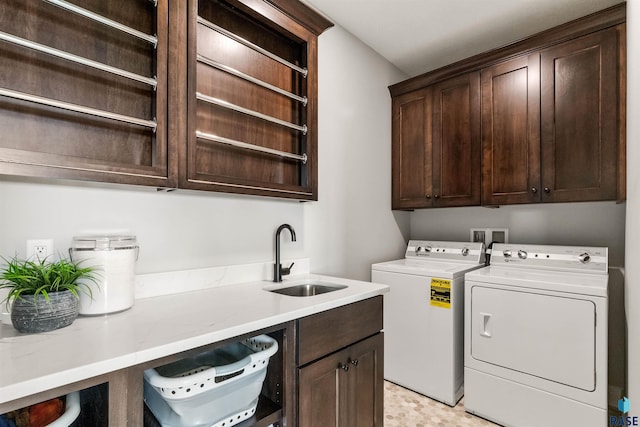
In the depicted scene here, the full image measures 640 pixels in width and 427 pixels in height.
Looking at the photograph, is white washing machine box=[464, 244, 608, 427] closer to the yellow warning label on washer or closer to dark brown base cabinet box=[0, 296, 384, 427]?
the yellow warning label on washer

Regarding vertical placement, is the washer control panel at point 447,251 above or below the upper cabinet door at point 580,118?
below

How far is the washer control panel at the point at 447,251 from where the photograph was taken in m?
2.62

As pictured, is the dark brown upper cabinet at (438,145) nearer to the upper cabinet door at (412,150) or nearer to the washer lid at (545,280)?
the upper cabinet door at (412,150)

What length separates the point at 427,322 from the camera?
7.54ft

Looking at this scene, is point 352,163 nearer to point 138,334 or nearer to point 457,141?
point 457,141

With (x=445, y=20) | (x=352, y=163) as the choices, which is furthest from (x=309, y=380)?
(x=445, y=20)

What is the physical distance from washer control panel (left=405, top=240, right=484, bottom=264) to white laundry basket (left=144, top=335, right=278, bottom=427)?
1.96 metres

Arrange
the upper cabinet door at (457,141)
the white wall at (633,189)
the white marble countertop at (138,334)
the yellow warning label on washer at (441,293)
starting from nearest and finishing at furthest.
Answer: the white marble countertop at (138,334), the white wall at (633,189), the yellow warning label on washer at (441,293), the upper cabinet door at (457,141)

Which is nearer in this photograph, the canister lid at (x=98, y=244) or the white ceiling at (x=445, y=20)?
the canister lid at (x=98, y=244)

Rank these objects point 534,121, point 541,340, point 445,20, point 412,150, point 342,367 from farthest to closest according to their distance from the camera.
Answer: point 412,150, point 445,20, point 534,121, point 541,340, point 342,367

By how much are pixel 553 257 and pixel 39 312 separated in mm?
2712

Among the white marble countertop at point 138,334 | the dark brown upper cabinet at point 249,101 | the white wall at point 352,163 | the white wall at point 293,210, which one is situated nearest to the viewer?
the white marble countertop at point 138,334

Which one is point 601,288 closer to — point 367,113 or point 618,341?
point 618,341

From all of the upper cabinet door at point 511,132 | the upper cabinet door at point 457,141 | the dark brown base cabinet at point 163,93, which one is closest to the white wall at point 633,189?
the upper cabinet door at point 511,132
